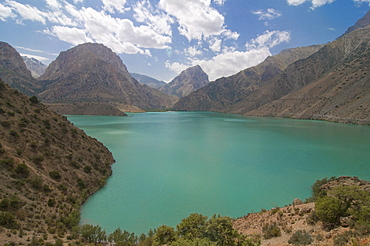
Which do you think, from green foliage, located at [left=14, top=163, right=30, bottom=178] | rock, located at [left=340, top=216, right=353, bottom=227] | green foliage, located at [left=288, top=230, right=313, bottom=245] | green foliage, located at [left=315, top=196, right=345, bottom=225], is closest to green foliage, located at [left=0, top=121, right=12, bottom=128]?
green foliage, located at [left=14, top=163, right=30, bottom=178]

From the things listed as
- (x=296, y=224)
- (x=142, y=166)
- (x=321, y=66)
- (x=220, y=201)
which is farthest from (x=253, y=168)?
(x=321, y=66)

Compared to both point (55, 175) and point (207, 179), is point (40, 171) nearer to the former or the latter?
point (55, 175)

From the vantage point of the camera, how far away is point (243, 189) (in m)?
25.7

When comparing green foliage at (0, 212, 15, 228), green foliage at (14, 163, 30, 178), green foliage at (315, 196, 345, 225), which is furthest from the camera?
green foliage at (14, 163, 30, 178)

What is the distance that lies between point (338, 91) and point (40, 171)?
493 feet

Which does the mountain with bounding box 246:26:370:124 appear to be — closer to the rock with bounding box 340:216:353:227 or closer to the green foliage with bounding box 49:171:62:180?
the rock with bounding box 340:216:353:227

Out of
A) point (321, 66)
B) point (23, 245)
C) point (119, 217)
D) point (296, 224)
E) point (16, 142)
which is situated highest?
point (321, 66)

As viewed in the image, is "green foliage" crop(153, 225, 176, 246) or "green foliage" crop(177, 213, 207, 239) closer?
"green foliage" crop(177, 213, 207, 239)

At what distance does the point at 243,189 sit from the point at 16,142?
86.0ft

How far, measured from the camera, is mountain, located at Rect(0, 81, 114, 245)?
15.2 m

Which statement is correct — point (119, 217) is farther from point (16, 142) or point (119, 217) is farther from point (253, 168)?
point (253, 168)

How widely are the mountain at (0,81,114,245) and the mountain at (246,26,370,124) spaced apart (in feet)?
375

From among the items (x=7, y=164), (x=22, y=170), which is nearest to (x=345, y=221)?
(x=22, y=170)

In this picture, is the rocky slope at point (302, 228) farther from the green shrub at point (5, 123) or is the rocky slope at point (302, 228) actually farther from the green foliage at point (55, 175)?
the green shrub at point (5, 123)
